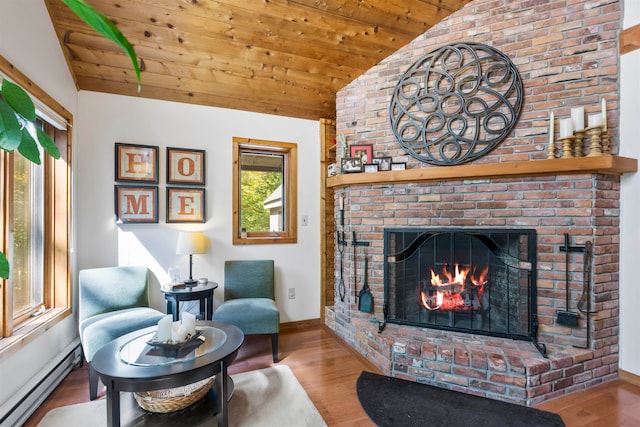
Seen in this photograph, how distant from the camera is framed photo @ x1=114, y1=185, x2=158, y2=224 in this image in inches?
112

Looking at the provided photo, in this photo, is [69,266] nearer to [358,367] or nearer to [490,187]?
[358,367]

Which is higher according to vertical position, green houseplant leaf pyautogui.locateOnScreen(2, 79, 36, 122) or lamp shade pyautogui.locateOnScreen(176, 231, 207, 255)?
green houseplant leaf pyautogui.locateOnScreen(2, 79, 36, 122)

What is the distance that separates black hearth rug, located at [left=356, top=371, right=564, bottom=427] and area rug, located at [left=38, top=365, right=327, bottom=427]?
39 centimetres

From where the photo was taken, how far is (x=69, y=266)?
254 centimetres

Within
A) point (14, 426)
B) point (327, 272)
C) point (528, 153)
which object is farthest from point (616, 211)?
point (14, 426)

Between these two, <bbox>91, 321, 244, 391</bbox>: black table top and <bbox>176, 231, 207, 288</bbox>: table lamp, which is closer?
<bbox>91, 321, 244, 391</bbox>: black table top

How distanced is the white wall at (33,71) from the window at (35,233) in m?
0.08

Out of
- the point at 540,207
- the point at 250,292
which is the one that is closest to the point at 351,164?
the point at 540,207

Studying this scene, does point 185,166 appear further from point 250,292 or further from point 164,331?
point 164,331

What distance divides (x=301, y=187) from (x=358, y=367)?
190 centimetres

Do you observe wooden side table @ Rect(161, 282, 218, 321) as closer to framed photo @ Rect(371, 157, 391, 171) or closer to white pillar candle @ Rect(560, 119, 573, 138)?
framed photo @ Rect(371, 157, 391, 171)

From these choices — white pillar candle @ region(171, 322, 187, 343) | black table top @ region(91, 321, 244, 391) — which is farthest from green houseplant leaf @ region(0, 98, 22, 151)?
white pillar candle @ region(171, 322, 187, 343)

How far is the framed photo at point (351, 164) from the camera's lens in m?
2.83

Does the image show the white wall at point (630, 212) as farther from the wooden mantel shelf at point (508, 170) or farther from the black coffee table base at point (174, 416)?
the black coffee table base at point (174, 416)
